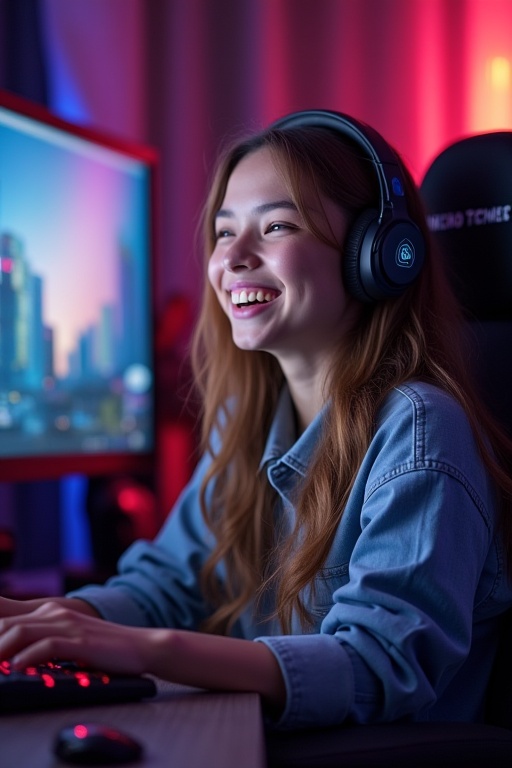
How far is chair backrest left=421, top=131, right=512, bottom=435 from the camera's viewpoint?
3.35 ft

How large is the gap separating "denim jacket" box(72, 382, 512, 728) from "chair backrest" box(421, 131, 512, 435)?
187mm

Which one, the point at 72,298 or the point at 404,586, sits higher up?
the point at 72,298

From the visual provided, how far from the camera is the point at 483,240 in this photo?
3.43ft

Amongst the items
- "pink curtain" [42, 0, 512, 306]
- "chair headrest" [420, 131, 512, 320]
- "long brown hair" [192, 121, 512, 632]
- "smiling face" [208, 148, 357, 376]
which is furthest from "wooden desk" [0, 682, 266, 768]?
"pink curtain" [42, 0, 512, 306]

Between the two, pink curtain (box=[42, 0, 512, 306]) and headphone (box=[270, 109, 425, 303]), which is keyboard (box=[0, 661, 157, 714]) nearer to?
headphone (box=[270, 109, 425, 303])

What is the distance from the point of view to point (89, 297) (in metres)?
1.43

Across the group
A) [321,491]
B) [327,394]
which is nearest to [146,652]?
[321,491]

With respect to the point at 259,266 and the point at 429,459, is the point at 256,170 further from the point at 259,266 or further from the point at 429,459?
the point at 429,459

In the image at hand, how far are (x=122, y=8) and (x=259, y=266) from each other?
120cm

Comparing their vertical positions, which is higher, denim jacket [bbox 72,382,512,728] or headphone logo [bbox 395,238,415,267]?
headphone logo [bbox 395,238,415,267]

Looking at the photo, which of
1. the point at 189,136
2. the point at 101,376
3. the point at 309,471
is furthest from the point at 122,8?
the point at 309,471

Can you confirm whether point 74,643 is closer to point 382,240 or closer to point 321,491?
point 321,491

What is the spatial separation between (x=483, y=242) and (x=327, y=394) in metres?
0.27

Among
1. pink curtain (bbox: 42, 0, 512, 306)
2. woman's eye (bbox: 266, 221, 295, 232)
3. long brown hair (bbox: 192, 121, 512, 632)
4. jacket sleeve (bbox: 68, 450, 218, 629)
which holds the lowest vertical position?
jacket sleeve (bbox: 68, 450, 218, 629)
